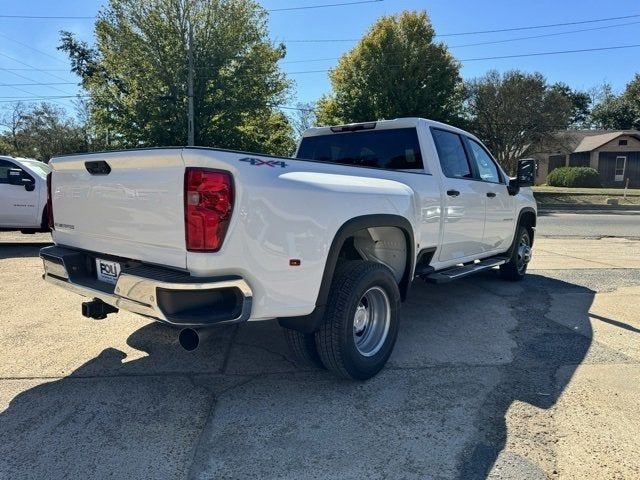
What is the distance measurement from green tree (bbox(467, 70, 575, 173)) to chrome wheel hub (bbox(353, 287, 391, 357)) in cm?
2571

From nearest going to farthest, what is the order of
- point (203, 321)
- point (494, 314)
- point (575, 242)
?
point (203, 321) → point (494, 314) → point (575, 242)

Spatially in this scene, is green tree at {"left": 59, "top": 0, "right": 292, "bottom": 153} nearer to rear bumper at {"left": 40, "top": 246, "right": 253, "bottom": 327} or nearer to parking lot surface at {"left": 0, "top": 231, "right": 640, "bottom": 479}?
parking lot surface at {"left": 0, "top": 231, "right": 640, "bottom": 479}

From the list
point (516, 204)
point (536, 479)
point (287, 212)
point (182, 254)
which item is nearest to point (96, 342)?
point (182, 254)

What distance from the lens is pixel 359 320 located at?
3.85 m

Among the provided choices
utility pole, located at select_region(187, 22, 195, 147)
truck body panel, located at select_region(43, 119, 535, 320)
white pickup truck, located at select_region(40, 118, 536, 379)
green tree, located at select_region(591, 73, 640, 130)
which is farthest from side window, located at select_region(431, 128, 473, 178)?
green tree, located at select_region(591, 73, 640, 130)

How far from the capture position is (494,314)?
218 inches

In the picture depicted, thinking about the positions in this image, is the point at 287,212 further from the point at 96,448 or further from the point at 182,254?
the point at 96,448

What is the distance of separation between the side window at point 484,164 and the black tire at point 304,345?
334 cm

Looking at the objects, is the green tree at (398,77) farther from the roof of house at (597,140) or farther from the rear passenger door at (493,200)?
the roof of house at (597,140)

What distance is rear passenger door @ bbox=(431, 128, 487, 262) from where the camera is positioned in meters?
4.93

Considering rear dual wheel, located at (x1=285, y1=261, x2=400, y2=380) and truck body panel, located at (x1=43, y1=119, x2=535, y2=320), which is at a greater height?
truck body panel, located at (x1=43, y1=119, x2=535, y2=320)

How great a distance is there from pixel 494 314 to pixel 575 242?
25.9 feet

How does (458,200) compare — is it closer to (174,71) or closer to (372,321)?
(372,321)

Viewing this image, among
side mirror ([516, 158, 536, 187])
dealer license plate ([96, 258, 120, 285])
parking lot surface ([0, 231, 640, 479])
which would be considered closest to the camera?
parking lot surface ([0, 231, 640, 479])
